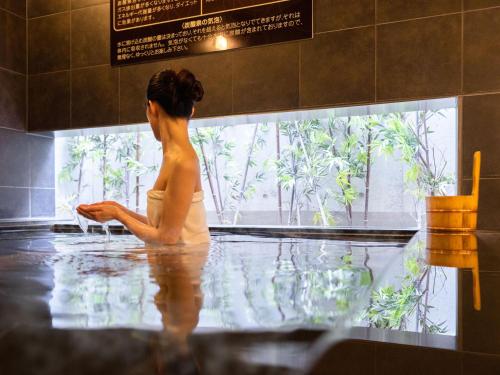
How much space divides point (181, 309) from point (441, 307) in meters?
0.49

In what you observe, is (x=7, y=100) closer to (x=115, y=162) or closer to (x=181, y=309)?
(x=115, y=162)

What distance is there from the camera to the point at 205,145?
4.48m

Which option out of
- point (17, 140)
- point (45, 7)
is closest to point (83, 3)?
point (45, 7)

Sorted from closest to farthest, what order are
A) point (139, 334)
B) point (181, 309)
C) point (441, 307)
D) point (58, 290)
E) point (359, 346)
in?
point (139, 334)
point (181, 309)
point (58, 290)
point (441, 307)
point (359, 346)

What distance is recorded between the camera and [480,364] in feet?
1.87

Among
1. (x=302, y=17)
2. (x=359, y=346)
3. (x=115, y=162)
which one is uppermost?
(x=302, y=17)

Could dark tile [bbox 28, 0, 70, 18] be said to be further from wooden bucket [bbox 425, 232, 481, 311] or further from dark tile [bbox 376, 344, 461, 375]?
dark tile [bbox 376, 344, 461, 375]

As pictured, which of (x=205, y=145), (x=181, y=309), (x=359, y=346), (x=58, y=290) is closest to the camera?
(x=181, y=309)

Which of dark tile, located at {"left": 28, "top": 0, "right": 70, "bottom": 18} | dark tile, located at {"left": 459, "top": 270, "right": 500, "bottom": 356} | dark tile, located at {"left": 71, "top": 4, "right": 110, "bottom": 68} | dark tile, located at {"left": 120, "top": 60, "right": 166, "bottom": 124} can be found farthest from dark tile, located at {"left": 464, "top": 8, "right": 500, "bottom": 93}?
dark tile, located at {"left": 28, "top": 0, "right": 70, "bottom": 18}

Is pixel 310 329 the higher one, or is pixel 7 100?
pixel 7 100

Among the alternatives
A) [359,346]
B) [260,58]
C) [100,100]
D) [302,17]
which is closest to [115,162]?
[100,100]

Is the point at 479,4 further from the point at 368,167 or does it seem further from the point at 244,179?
the point at 244,179

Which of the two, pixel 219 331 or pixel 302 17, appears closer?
pixel 219 331

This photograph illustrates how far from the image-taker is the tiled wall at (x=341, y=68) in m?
2.93
